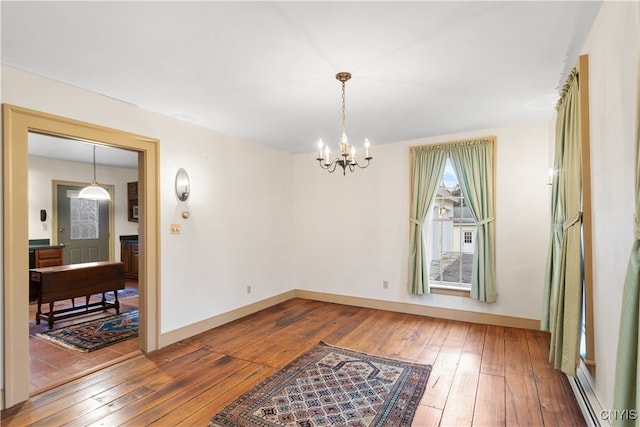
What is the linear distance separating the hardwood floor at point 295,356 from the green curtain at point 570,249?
1.45 feet

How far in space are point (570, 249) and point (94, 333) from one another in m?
4.94

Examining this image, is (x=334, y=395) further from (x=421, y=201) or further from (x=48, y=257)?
(x=48, y=257)

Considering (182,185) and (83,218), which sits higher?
(182,185)

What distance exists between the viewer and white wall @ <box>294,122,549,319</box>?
12.5 feet

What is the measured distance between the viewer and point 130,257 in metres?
6.77

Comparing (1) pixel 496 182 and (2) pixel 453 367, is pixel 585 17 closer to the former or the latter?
(1) pixel 496 182

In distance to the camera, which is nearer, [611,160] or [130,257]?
[611,160]

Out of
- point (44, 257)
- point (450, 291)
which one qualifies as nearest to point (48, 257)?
point (44, 257)

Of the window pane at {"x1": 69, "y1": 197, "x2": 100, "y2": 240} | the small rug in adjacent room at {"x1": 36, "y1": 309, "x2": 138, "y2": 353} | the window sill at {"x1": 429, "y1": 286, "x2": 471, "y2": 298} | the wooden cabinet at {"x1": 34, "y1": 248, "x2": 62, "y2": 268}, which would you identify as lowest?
the small rug in adjacent room at {"x1": 36, "y1": 309, "x2": 138, "y2": 353}

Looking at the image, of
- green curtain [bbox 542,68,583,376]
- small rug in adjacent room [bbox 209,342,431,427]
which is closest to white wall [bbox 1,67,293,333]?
small rug in adjacent room [bbox 209,342,431,427]

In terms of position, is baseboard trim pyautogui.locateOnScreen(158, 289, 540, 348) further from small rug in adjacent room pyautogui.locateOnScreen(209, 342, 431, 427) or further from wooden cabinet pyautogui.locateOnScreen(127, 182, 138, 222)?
wooden cabinet pyautogui.locateOnScreen(127, 182, 138, 222)

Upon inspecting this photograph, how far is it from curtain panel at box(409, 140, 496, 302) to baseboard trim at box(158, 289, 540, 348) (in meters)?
0.31

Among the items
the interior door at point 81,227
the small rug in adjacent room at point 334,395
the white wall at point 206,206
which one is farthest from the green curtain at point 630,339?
the interior door at point 81,227

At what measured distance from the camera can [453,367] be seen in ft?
9.52
